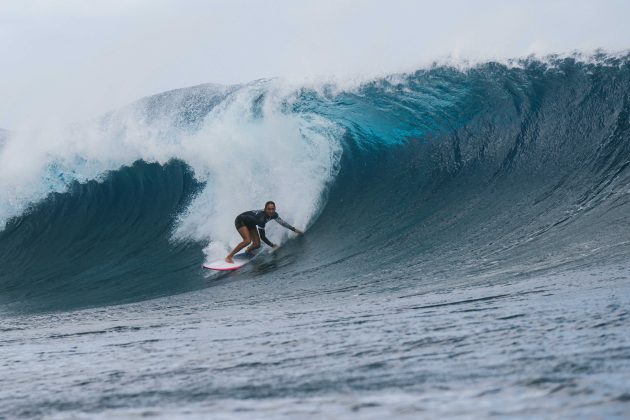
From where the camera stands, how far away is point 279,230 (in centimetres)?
1263

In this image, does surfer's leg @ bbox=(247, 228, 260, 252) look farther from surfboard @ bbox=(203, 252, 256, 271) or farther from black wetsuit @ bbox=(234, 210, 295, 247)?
surfboard @ bbox=(203, 252, 256, 271)

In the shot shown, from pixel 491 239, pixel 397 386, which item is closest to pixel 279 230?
pixel 491 239

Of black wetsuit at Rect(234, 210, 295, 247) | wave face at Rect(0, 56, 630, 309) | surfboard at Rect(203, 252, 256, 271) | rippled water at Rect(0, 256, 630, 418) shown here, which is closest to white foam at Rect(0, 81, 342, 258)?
wave face at Rect(0, 56, 630, 309)

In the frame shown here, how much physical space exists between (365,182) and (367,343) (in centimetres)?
975

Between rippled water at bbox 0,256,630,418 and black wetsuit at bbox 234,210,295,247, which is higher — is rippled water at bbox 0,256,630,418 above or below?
below

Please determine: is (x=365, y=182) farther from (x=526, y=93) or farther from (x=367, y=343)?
(x=367, y=343)

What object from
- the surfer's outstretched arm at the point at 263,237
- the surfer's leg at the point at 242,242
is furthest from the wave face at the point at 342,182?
the surfer's leg at the point at 242,242

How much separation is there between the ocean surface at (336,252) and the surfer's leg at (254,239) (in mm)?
500

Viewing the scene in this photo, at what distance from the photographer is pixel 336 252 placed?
10.8m

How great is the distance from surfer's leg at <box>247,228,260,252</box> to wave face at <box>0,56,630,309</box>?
1.39 ft

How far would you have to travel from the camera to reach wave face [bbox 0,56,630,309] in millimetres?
9555

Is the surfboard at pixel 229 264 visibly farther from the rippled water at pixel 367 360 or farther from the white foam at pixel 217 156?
the rippled water at pixel 367 360

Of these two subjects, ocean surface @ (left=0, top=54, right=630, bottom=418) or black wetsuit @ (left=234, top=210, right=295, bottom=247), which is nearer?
ocean surface @ (left=0, top=54, right=630, bottom=418)

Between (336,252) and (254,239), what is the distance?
1593mm
